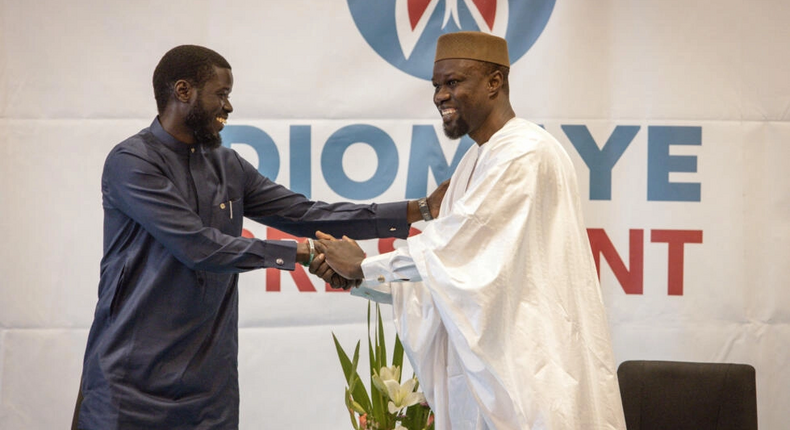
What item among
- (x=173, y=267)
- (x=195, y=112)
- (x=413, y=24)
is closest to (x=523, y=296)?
(x=173, y=267)

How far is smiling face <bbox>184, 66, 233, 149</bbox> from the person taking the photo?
8.73ft

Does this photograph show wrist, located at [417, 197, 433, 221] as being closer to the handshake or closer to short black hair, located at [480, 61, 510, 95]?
the handshake

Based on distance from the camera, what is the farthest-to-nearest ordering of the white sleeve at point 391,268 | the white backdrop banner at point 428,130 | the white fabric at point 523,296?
the white backdrop banner at point 428,130, the white sleeve at point 391,268, the white fabric at point 523,296

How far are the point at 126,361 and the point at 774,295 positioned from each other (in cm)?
266

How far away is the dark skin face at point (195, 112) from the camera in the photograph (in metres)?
2.66

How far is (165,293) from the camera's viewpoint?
99.3 inches

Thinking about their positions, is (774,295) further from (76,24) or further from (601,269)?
(76,24)

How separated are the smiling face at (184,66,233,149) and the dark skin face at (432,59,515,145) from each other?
691 millimetres

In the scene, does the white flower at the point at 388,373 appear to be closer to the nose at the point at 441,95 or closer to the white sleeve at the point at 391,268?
the white sleeve at the point at 391,268

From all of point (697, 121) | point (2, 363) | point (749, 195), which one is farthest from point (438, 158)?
point (2, 363)

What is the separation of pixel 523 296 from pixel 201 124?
44.6 inches

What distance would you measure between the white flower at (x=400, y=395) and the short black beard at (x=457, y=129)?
77 centimetres

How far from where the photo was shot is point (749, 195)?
364cm

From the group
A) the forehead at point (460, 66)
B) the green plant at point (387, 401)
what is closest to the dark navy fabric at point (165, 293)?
the green plant at point (387, 401)
